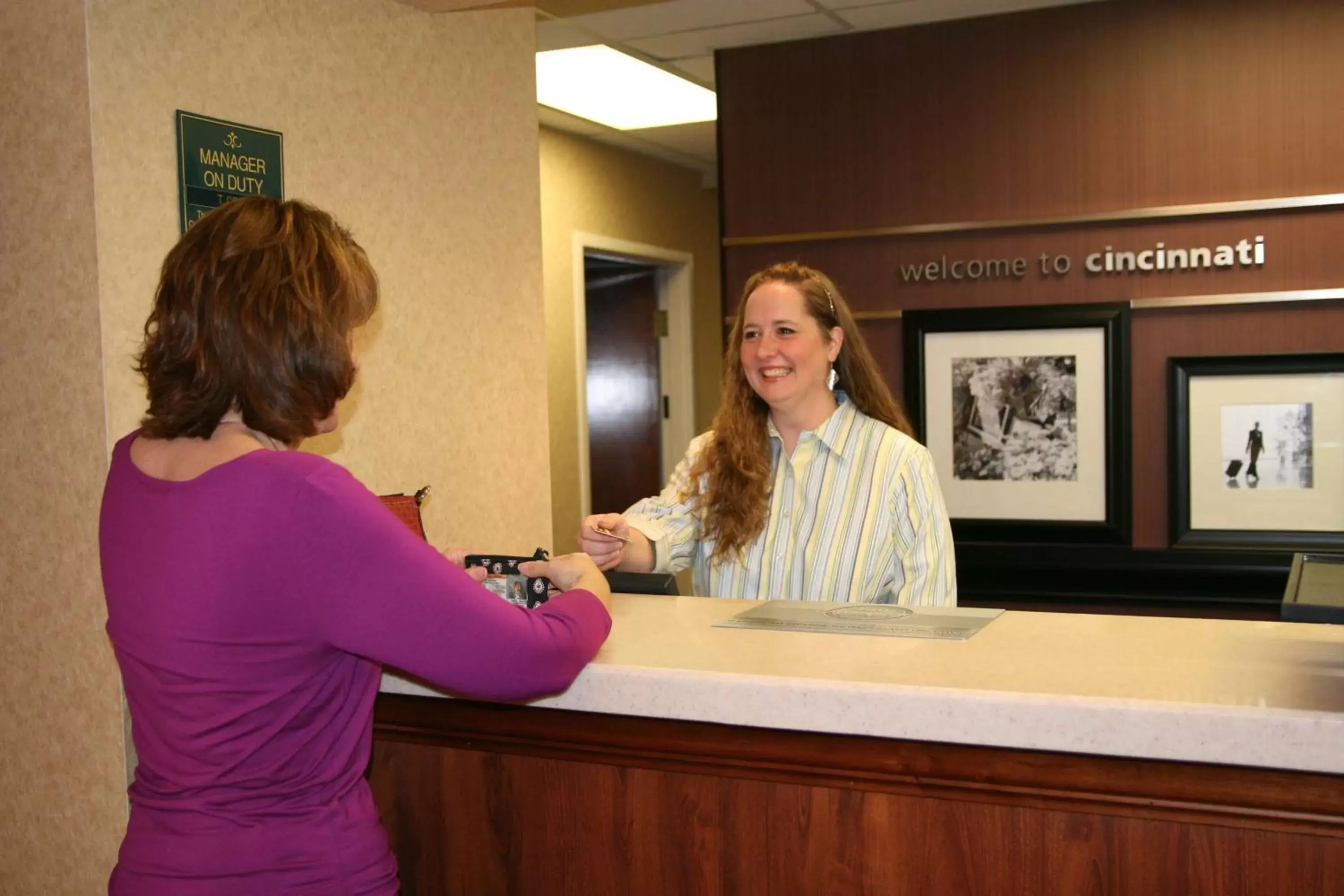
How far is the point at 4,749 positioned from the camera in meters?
2.16

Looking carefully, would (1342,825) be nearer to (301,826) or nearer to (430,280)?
(301,826)

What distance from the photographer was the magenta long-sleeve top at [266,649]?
1.20 metres

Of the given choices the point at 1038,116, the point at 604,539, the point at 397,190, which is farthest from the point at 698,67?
the point at 604,539

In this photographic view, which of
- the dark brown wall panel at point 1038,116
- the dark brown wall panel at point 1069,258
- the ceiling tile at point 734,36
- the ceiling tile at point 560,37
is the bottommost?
the dark brown wall panel at point 1069,258

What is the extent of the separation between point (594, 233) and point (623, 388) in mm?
1215

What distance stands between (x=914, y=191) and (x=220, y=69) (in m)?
2.45

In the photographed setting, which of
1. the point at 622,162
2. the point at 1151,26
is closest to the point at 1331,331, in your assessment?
the point at 1151,26

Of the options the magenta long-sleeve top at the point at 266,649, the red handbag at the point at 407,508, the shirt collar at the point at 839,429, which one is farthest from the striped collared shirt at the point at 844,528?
the magenta long-sleeve top at the point at 266,649

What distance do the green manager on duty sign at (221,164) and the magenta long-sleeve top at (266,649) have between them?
960mm

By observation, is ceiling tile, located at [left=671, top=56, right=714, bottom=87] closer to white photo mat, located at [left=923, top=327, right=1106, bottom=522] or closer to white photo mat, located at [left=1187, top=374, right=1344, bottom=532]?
white photo mat, located at [left=923, top=327, right=1106, bottom=522]

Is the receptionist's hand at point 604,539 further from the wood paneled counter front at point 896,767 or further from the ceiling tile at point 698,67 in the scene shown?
the ceiling tile at point 698,67

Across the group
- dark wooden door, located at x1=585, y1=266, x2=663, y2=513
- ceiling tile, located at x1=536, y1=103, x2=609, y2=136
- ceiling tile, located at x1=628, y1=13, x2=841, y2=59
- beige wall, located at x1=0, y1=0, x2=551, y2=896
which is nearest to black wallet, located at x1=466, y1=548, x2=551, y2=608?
beige wall, located at x1=0, y1=0, x2=551, y2=896

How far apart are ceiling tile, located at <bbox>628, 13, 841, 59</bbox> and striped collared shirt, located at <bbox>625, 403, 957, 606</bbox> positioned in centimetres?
188

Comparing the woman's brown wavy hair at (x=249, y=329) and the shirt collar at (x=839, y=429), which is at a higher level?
the woman's brown wavy hair at (x=249, y=329)
